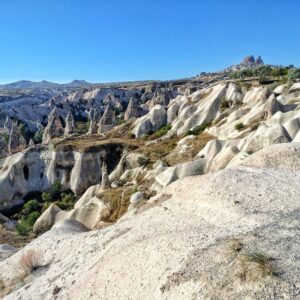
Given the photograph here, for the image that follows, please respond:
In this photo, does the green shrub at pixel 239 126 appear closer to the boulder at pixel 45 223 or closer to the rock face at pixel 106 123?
the boulder at pixel 45 223

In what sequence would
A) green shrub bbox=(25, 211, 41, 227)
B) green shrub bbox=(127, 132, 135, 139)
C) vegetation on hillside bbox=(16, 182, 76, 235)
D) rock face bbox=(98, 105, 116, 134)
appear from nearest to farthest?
green shrub bbox=(25, 211, 41, 227) < vegetation on hillside bbox=(16, 182, 76, 235) < green shrub bbox=(127, 132, 135, 139) < rock face bbox=(98, 105, 116, 134)

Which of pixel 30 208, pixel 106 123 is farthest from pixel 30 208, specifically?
pixel 106 123

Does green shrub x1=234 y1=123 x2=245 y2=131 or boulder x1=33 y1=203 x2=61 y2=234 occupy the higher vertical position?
green shrub x1=234 y1=123 x2=245 y2=131

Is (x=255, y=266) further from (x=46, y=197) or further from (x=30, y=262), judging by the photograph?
(x=46, y=197)

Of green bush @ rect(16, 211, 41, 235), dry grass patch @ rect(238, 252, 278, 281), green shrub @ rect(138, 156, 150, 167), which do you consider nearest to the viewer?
dry grass patch @ rect(238, 252, 278, 281)

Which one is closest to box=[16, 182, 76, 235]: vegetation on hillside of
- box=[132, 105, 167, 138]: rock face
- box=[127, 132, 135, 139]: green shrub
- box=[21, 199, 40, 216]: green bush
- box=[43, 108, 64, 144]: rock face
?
box=[21, 199, 40, 216]: green bush

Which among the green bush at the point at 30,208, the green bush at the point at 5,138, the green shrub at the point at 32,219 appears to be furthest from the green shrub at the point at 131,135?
the green bush at the point at 5,138

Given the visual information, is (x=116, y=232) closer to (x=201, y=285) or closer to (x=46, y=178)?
(x=201, y=285)

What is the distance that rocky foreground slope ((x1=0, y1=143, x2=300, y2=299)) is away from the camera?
995cm

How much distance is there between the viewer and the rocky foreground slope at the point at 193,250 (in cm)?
995

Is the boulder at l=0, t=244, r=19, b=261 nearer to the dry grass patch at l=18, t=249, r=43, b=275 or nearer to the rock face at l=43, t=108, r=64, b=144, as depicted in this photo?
the dry grass patch at l=18, t=249, r=43, b=275

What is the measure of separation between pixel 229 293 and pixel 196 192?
6932 millimetres

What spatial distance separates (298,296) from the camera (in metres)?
8.81

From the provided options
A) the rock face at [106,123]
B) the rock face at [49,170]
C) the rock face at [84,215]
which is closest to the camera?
the rock face at [84,215]
